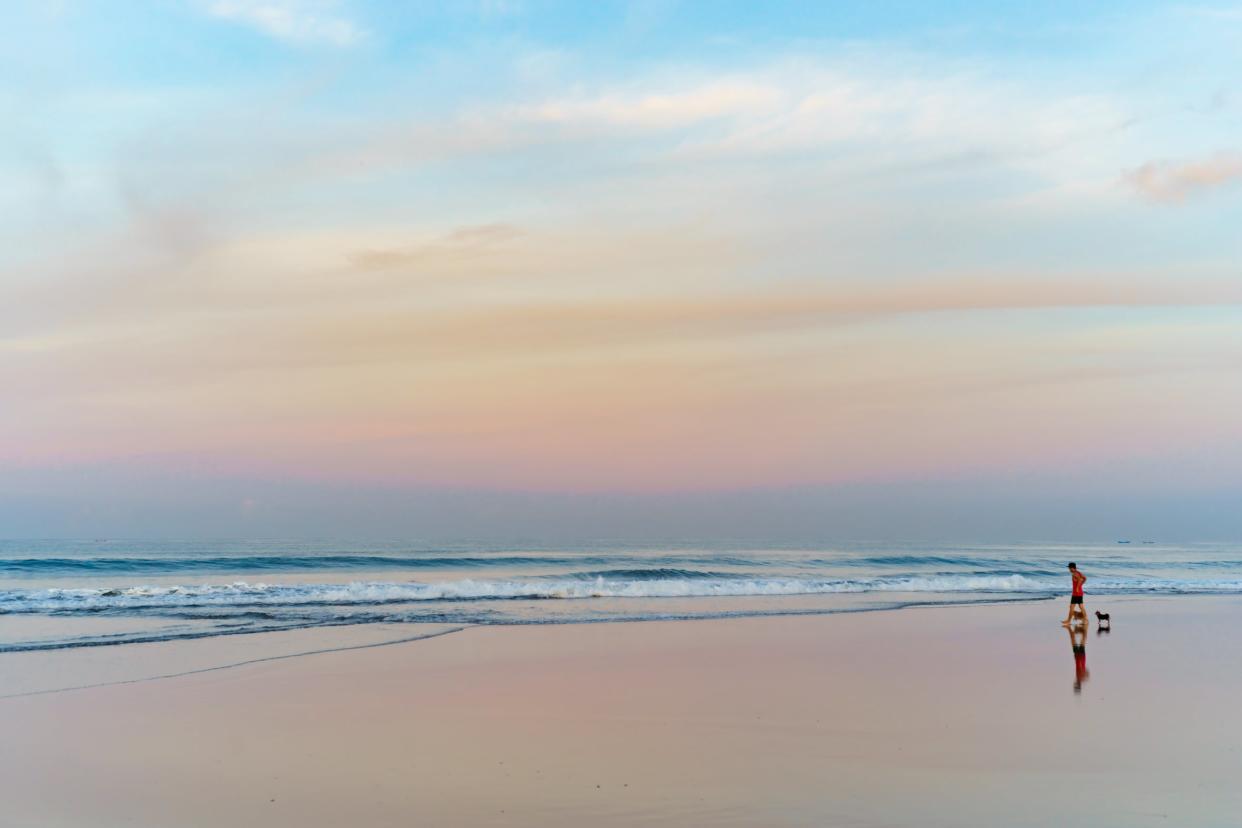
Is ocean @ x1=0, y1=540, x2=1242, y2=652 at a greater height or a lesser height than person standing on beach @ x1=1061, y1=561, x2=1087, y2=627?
lesser

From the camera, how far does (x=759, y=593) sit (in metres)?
30.2

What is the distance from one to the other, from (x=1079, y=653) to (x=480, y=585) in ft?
63.9

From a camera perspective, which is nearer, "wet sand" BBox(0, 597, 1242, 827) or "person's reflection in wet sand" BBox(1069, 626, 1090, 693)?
"wet sand" BBox(0, 597, 1242, 827)

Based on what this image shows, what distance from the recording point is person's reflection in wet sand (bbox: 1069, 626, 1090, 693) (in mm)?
12570

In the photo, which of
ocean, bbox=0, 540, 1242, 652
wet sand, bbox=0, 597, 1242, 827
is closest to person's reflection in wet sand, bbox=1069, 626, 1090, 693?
wet sand, bbox=0, 597, 1242, 827

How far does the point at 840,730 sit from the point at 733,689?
2.38 m

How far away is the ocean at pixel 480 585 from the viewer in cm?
2091

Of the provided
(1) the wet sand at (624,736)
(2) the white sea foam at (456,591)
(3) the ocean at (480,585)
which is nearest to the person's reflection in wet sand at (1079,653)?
(1) the wet sand at (624,736)

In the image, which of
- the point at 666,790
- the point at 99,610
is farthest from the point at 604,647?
the point at 99,610

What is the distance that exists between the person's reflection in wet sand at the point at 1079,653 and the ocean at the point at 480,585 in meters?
6.17

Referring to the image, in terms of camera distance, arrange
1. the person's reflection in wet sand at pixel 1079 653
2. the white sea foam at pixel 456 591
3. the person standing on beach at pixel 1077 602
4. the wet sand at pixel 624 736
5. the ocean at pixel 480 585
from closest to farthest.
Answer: the wet sand at pixel 624 736
the person's reflection in wet sand at pixel 1079 653
the person standing on beach at pixel 1077 602
the ocean at pixel 480 585
the white sea foam at pixel 456 591

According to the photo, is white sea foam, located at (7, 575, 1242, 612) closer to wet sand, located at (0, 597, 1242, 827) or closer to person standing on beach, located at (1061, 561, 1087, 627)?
wet sand, located at (0, 597, 1242, 827)

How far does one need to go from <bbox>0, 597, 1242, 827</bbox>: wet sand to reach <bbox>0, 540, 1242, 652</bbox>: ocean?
531 centimetres

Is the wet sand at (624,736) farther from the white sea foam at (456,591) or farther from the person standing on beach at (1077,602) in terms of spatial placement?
the white sea foam at (456,591)
